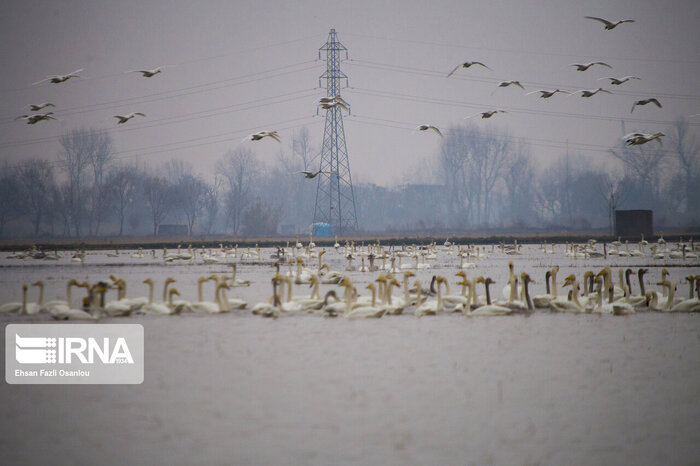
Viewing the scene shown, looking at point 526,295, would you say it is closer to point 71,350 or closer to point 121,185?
point 71,350

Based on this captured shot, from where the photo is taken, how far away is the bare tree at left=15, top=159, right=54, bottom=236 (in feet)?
230

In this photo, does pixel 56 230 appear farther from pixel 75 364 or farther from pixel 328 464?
pixel 328 464

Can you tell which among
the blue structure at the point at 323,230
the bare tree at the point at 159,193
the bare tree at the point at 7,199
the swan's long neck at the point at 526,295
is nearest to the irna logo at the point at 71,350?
the swan's long neck at the point at 526,295

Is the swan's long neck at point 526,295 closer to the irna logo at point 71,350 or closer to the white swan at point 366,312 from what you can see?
the white swan at point 366,312

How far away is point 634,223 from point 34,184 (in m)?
54.6

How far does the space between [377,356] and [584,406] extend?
3.60 m

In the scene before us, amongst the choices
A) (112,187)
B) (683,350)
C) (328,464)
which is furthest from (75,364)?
(112,187)

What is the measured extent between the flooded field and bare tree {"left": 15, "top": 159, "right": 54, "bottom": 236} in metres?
60.5

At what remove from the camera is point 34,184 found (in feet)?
237

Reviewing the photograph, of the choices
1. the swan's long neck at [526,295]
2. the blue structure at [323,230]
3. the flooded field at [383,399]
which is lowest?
the flooded field at [383,399]

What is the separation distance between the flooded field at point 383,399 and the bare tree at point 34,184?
198 feet

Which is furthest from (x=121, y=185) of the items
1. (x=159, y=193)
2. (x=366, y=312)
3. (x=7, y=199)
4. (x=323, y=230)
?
(x=366, y=312)

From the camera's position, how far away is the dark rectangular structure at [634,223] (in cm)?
5938

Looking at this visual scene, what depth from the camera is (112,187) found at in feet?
259
